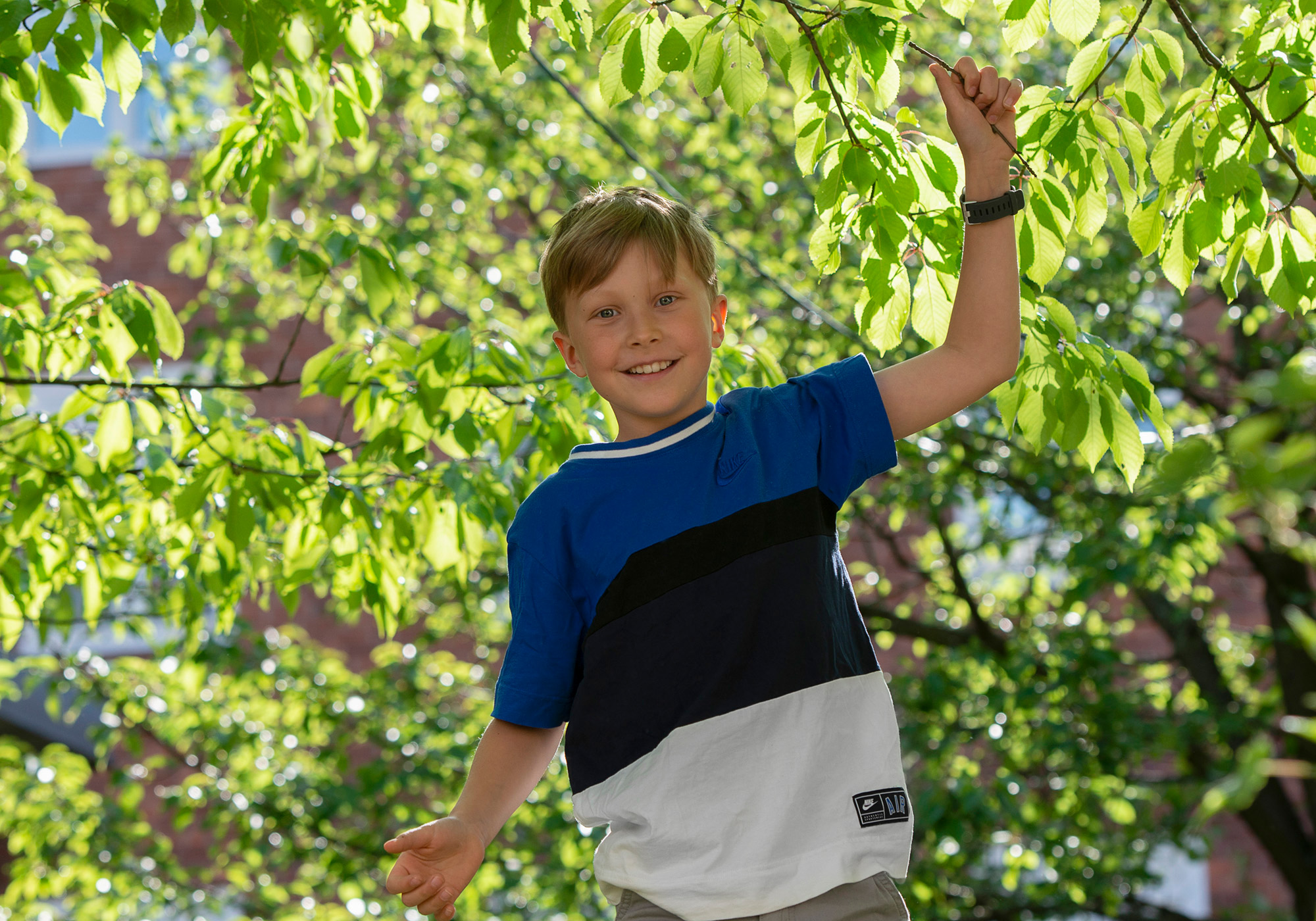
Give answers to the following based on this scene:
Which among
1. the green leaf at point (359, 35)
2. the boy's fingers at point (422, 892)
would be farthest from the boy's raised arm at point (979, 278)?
the green leaf at point (359, 35)

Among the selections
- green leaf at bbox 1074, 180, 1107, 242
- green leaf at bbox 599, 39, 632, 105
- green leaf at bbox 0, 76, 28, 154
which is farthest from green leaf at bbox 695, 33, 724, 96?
green leaf at bbox 0, 76, 28, 154

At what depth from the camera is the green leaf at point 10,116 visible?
1.93m

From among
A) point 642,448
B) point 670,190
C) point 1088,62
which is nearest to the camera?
point 642,448

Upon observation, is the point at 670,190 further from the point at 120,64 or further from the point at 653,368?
the point at 653,368

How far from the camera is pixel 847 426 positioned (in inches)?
61.3

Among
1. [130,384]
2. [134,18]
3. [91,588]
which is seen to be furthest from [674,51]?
[91,588]

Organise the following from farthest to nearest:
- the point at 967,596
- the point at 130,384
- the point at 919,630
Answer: the point at 919,630 < the point at 967,596 < the point at 130,384

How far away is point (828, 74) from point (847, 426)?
0.51 m

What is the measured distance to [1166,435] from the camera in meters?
1.88

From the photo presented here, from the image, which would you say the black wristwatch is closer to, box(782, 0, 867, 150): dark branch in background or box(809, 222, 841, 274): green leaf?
box(782, 0, 867, 150): dark branch in background

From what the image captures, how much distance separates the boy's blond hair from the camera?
5.34ft

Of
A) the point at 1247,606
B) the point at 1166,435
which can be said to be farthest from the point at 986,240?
the point at 1247,606

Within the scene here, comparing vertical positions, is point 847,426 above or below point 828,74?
below

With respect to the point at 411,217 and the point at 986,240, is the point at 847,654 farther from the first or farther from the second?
the point at 411,217
